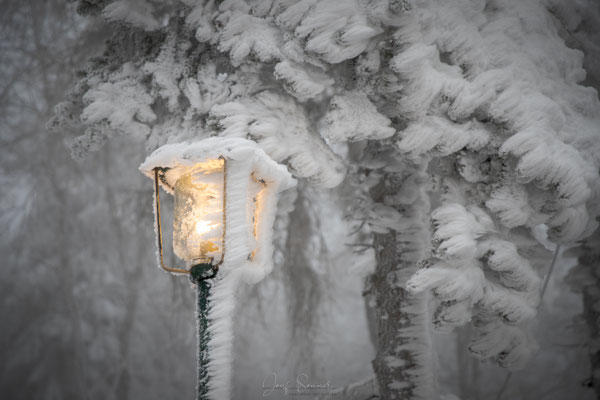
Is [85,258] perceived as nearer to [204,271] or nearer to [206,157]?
[204,271]

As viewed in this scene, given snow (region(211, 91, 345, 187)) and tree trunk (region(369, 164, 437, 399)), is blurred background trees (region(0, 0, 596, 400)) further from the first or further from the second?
snow (region(211, 91, 345, 187))

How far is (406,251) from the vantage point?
398 centimetres

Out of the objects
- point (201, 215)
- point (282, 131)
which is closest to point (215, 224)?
point (201, 215)

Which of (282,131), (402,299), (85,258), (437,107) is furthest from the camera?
(85,258)

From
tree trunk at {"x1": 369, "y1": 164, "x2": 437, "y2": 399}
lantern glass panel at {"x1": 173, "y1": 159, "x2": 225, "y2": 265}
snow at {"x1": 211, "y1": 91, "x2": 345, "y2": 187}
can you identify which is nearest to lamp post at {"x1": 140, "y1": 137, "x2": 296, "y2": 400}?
lantern glass panel at {"x1": 173, "y1": 159, "x2": 225, "y2": 265}

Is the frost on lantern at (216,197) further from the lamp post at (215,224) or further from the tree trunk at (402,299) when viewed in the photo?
the tree trunk at (402,299)

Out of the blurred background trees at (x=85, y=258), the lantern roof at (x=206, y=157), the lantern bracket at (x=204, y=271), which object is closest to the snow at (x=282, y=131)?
the lantern roof at (x=206, y=157)

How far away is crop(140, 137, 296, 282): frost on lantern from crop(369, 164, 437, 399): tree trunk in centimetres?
182

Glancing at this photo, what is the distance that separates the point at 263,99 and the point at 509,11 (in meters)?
1.85

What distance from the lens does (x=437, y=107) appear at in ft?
9.70

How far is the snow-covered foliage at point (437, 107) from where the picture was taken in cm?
271

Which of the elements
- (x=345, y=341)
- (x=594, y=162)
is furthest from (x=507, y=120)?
(x=345, y=341)

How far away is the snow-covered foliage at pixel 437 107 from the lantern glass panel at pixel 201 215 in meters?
0.57

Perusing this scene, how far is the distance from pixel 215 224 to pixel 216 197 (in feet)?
0.47
